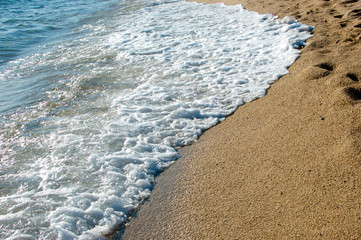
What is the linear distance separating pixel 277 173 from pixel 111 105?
94.2 inches

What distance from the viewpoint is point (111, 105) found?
12.3 ft

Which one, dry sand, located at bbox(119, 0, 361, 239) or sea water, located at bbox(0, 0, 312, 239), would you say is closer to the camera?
dry sand, located at bbox(119, 0, 361, 239)

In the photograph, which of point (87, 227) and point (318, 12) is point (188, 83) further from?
point (318, 12)

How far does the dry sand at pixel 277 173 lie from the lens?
6.08 feet

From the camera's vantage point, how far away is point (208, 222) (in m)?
1.97

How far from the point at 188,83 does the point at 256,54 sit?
1.52 metres

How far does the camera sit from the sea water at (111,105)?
2258mm

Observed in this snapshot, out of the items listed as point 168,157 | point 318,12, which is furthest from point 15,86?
point 318,12

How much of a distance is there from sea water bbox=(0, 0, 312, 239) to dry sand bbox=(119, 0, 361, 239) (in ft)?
0.71

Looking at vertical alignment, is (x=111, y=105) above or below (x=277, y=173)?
above

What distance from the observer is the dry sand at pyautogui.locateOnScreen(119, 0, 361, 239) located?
6.08ft

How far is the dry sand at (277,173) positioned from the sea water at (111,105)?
8.6 inches

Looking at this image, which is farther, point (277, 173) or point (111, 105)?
point (111, 105)

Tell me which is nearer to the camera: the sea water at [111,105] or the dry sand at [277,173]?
the dry sand at [277,173]
